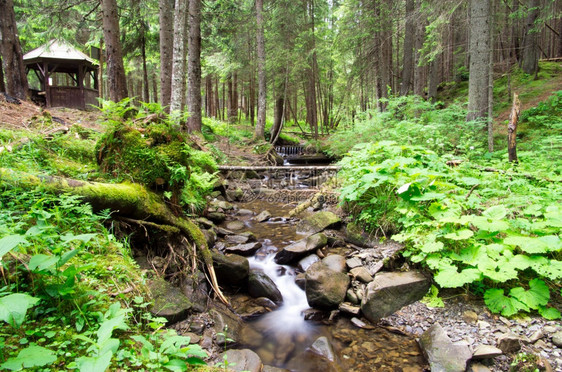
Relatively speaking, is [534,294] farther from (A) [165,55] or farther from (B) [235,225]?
(A) [165,55]

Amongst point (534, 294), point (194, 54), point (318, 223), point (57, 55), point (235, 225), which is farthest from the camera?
point (57, 55)

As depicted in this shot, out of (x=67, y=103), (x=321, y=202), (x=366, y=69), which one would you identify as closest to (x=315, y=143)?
(x=366, y=69)

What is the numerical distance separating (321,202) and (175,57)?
259 inches

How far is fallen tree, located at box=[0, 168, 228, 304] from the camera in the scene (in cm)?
288

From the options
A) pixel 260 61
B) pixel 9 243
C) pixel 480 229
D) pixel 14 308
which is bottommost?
pixel 480 229

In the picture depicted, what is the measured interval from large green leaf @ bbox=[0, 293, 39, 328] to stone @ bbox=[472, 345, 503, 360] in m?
3.95

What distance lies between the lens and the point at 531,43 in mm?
14641

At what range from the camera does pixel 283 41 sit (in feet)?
60.4

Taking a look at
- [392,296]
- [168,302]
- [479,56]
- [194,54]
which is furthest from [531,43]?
[168,302]

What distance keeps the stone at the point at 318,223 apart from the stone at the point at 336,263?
1719 mm

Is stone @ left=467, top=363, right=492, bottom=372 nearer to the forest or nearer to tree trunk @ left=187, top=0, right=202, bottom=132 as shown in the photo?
the forest

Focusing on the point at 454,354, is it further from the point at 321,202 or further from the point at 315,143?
the point at 315,143

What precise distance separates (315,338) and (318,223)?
11.0ft

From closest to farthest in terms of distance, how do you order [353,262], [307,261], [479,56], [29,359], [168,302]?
[29,359] < [168,302] < [353,262] < [307,261] < [479,56]
